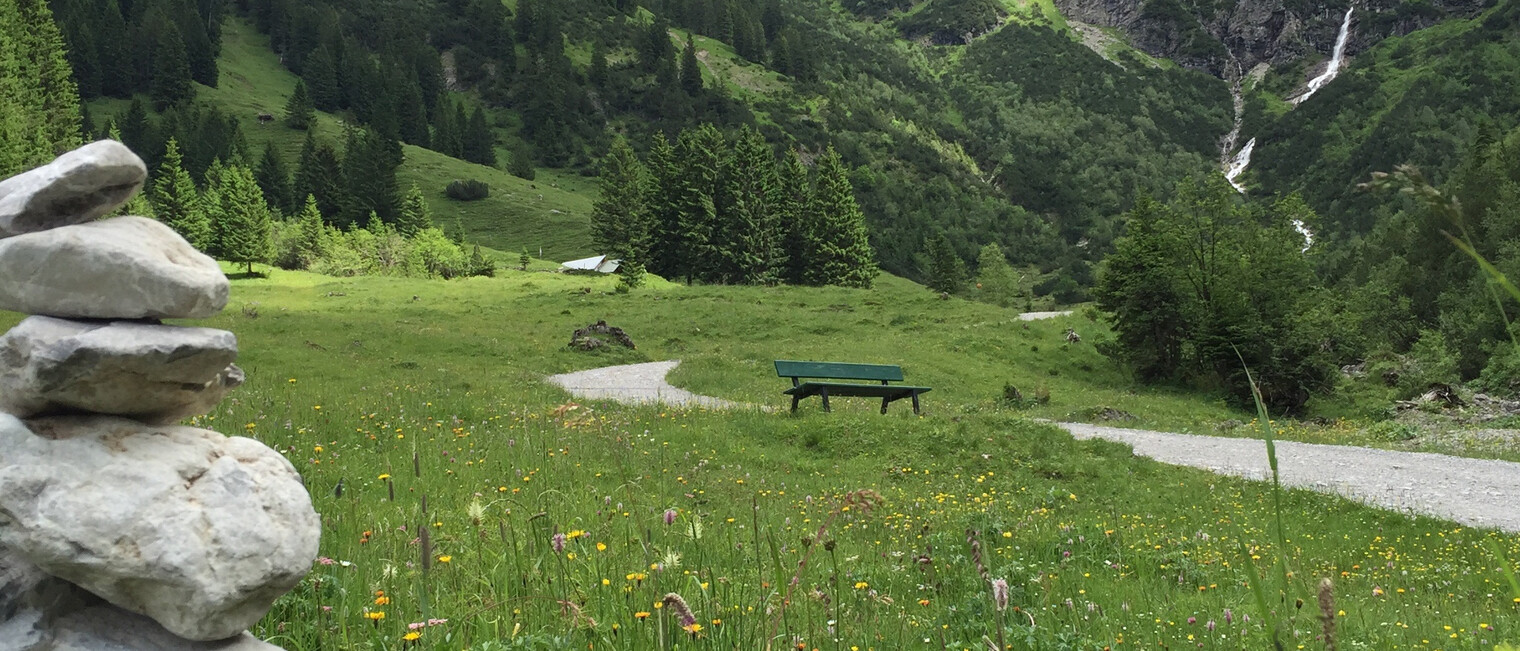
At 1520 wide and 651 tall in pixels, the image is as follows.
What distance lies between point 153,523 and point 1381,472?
18857mm

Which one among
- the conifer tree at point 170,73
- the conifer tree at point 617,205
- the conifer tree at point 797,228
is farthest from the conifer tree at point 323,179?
the conifer tree at point 797,228

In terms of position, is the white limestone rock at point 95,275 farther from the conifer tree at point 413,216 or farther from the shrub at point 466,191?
the shrub at point 466,191

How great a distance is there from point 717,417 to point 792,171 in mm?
62822

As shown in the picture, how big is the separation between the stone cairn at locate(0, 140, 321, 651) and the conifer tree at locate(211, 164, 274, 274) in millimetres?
75537

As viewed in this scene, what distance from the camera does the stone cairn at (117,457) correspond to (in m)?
3.00

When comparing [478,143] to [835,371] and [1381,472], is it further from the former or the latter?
[1381,472]

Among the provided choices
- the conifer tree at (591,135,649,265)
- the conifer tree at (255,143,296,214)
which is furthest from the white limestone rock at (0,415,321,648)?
the conifer tree at (255,143,296,214)

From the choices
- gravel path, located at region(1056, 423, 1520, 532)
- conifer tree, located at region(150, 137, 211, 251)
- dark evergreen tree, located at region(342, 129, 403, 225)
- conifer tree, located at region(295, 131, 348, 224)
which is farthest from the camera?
conifer tree, located at region(295, 131, 348, 224)

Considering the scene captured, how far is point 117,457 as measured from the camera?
3.18m

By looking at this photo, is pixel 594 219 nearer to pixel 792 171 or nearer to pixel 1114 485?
pixel 792 171

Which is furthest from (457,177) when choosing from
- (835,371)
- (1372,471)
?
(1372,471)

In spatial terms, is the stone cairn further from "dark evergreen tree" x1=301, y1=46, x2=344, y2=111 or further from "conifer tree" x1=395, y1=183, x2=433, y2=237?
"dark evergreen tree" x1=301, y1=46, x2=344, y2=111

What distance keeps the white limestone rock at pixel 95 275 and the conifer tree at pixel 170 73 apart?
169822 mm

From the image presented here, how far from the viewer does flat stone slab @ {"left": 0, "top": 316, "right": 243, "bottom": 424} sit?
3205 mm
